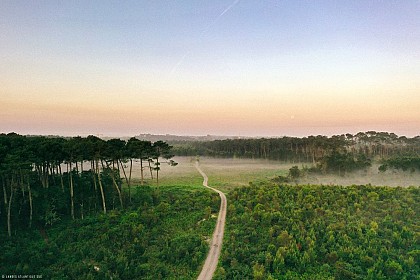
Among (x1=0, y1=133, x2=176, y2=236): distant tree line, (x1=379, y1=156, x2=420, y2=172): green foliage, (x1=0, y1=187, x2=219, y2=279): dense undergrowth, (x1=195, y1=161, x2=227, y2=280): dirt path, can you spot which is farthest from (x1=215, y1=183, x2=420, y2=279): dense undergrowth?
(x1=379, y1=156, x2=420, y2=172): green foliage

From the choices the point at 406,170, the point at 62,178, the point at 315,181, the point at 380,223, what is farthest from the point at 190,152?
the point at 380,223

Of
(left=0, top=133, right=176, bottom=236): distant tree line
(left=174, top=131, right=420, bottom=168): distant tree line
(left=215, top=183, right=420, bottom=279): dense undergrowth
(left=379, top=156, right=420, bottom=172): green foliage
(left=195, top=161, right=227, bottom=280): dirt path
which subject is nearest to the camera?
(left=215, top=183, right=420, bottom=279): dense undergrowth

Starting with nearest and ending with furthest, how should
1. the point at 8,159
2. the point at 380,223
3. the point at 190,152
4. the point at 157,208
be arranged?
1. the point at 8,159
2. the point at 380,223
3. the point at 157,208
4. the point at 190,152

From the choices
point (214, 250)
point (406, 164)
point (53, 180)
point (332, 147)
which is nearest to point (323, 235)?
point (214, 250)

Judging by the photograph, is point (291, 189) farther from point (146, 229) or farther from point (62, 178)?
point (62, 178)

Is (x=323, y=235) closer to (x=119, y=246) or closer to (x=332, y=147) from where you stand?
(x=119, y=246)

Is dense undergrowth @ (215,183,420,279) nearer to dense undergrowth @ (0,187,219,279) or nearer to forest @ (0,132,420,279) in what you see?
forest @ (0,132,420,279)

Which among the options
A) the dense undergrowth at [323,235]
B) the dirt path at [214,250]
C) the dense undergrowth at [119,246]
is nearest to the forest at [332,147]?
the dense undergrowth at [323,235]
